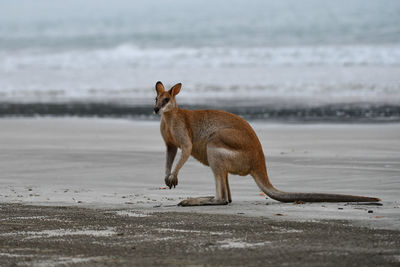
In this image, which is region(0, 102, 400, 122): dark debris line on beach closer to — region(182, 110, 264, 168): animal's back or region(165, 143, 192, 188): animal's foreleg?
region(182, 110, 264, 168): animal's back

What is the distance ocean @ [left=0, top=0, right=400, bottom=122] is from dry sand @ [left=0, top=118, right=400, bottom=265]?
2.59m

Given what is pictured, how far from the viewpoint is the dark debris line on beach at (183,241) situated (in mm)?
4082

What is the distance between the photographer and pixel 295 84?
64.9 feet

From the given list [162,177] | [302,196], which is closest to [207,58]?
[162,177]

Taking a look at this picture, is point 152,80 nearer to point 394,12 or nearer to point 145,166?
point 145,166

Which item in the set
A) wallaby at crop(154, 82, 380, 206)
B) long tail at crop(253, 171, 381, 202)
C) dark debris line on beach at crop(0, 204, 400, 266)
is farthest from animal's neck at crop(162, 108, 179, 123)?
dark debris line on beach at crop(0, 204, 400, 266)

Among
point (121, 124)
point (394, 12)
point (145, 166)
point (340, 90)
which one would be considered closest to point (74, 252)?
point (145, 166)

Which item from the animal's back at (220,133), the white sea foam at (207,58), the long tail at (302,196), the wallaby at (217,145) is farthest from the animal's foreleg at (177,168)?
the white sea foam at (207,58)

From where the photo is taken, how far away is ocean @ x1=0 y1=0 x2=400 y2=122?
1620cm

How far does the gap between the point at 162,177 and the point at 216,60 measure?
66.0 ft

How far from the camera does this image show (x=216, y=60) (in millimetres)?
27641

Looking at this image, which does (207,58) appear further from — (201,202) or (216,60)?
(201,202)

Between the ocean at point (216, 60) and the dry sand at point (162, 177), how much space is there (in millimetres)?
2593

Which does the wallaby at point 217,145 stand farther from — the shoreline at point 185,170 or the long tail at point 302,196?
the shoreline at point 185,170
